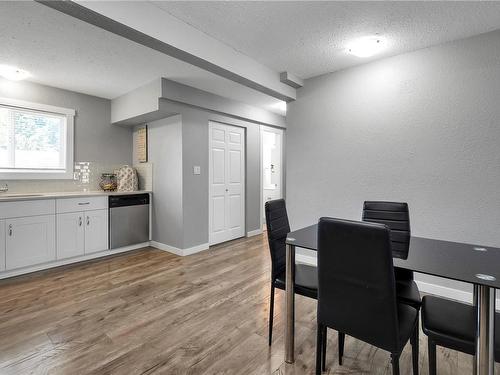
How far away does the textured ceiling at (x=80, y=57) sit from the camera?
2.18m

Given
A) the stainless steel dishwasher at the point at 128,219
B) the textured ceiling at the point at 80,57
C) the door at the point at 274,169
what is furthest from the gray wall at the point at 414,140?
the stainless steel dishwasher at the point at 128,219

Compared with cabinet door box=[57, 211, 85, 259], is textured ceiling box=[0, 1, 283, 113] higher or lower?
higher

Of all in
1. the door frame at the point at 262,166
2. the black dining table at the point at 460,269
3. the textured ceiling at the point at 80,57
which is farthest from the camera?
the door frame at the point at 262,166

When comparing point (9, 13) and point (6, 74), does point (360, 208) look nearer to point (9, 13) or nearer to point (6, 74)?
point (9, 13)

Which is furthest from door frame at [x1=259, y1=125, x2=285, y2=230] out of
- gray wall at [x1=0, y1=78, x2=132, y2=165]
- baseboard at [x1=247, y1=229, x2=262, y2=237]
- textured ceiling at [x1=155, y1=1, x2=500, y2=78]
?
textured ceiling at [x1=155, y1=1, x2=500, y2=78]

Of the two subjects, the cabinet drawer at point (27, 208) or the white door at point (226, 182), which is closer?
the cabinet drawer at point (27, 208)

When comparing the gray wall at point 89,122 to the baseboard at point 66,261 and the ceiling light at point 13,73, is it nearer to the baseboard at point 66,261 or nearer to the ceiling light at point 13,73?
the ceiling light at point 13,73

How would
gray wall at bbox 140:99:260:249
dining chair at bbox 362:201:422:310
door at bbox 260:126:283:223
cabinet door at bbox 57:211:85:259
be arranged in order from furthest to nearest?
door at bbox 260:126:283:223
gray wall at bbox 140:99:260:249
cabinet door at bbox 57:211:85:259
dining chair at bbox 362:201:422:310

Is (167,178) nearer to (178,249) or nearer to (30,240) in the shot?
(178,249)

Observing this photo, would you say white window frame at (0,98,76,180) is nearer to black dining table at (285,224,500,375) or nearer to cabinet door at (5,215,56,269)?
cabinet door at (5,215,56,269)

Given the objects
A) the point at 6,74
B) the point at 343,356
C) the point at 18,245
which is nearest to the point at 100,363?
the point at 343,356

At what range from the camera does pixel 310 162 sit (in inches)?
136

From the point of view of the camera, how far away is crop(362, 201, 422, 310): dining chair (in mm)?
1647

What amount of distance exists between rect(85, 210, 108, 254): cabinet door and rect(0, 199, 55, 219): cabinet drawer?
439 millimetres
